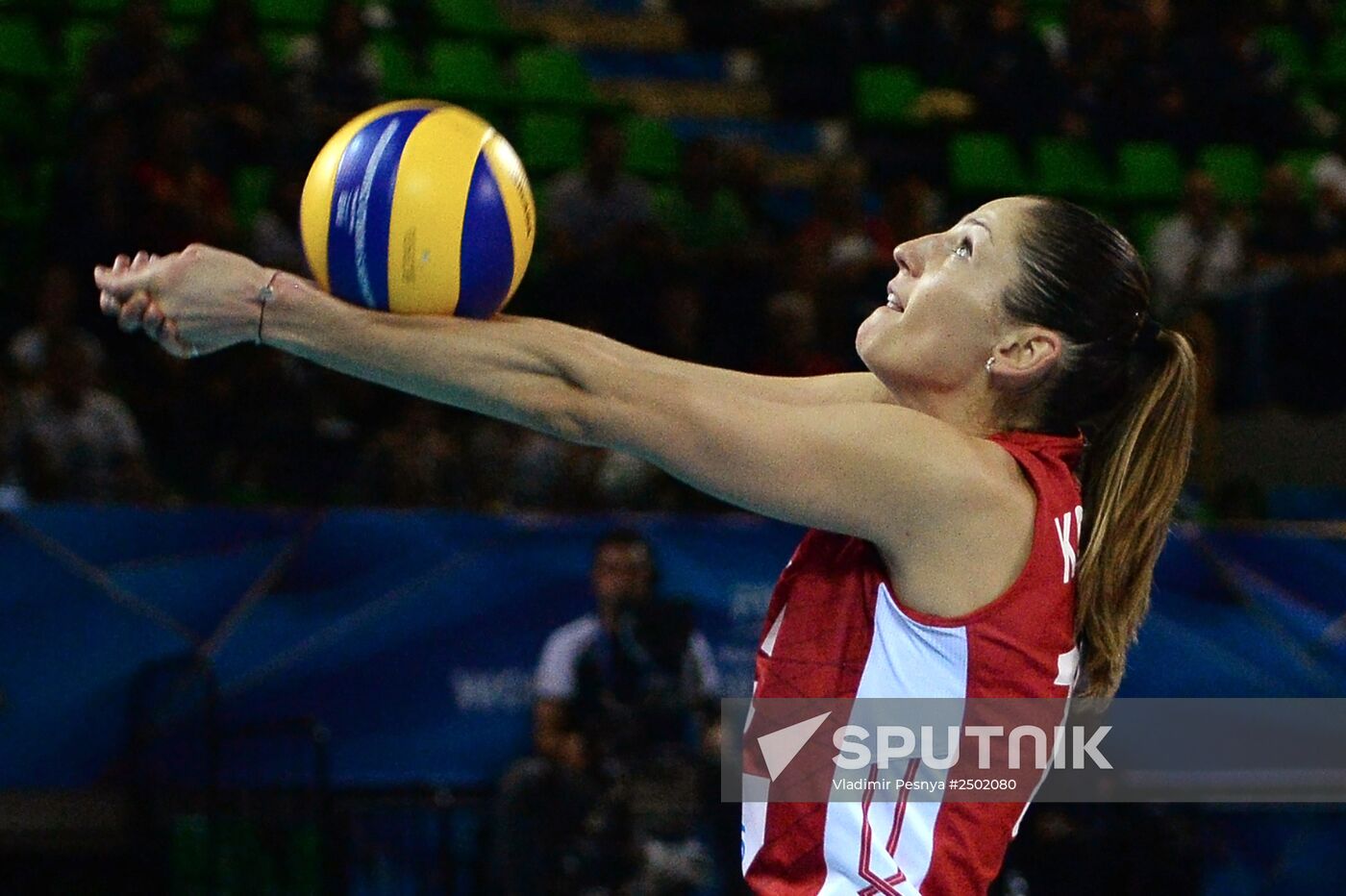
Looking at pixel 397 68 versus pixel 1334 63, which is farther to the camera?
pixel 1334 63

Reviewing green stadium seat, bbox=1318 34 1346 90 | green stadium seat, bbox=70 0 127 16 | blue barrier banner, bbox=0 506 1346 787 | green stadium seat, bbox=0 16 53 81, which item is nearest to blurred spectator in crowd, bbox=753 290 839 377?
blue barrier banner, bbox=0 506 1346 787

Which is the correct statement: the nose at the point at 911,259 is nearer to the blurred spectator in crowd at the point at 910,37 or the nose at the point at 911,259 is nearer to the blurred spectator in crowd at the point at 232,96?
the blurred spectator in crowd at the point at 232,96

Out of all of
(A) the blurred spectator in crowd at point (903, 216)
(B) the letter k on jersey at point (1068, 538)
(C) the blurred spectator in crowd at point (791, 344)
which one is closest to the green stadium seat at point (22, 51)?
(C) the blurred spectator in crowd at point (791, 344)

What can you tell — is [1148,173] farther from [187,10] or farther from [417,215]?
[417,215]

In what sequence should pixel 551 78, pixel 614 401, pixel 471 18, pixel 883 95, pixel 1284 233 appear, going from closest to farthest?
1. pixel 614 401
2. pixel 1284 233
3. pixel 551 78
4. pixel 471 18
5. pixel 883 95

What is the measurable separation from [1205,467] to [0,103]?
630 cm

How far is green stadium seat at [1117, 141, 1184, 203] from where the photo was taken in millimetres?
10945

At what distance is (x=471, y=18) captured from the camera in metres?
10.8

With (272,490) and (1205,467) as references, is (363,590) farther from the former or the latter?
(1205,467)

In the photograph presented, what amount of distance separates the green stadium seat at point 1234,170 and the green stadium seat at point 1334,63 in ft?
4.86

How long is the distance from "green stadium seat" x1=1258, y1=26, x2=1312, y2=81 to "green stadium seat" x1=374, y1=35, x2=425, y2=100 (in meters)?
6.29

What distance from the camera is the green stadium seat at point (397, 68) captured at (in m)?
9.61

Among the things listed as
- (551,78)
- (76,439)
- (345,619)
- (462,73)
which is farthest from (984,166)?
(76,439)

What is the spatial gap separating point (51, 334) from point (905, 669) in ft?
17.8
